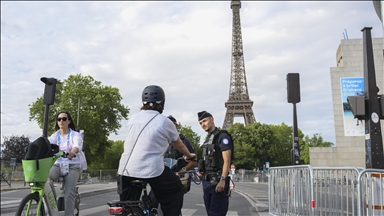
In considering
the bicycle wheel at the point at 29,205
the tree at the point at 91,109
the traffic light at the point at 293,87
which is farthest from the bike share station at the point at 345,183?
the tree at the point at 91,109

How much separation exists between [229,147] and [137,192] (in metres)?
1.94

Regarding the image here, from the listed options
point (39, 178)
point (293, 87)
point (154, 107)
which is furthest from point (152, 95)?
point (293, 87)

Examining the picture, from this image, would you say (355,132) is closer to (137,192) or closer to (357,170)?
(357,170)

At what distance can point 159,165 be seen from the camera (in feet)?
10.8

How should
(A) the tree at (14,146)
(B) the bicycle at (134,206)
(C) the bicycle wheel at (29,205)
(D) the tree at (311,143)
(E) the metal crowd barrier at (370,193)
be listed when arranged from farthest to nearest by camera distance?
(D) the tree at (311,143) → (A) the tree at (14,146) → (E) the metal crowd barrier at (370,193) → (C) the bicycle wheel at (29,205) → (B) the bicycle at (134,206)

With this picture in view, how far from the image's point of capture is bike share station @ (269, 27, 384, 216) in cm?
581

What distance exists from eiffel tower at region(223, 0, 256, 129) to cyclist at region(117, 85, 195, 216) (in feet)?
232

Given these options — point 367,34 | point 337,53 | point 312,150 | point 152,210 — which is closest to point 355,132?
point 312,150

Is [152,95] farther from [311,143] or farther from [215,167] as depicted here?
[311,143]

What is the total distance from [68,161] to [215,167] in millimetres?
1980

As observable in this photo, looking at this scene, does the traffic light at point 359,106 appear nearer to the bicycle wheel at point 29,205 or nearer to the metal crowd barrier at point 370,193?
the metal crowd barrier at point 370,193

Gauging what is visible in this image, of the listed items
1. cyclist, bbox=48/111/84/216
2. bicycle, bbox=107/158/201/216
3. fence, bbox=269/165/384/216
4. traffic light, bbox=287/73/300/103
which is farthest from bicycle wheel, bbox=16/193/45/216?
traffic light, bbox=287/73/300/103

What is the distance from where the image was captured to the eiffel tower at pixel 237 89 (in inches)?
2977

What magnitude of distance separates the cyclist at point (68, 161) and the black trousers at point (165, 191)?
1879 mm
